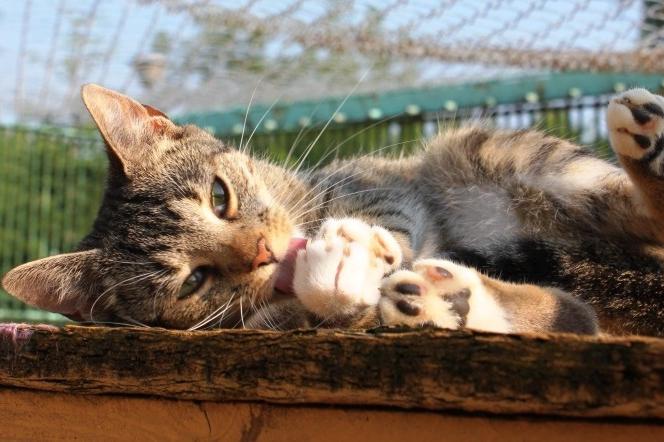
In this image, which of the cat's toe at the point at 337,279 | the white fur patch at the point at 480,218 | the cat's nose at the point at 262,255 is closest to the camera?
the cat's toe at the point at 337,279

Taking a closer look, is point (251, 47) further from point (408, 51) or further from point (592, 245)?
point (592, 245)

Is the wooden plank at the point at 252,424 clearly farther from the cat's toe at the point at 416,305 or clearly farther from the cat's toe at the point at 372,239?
the cat's toe at the point at 372,239

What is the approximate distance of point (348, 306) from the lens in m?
1.10

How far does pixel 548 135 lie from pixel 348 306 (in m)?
0.76

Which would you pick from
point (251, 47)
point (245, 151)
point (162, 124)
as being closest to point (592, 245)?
point (245, 151)

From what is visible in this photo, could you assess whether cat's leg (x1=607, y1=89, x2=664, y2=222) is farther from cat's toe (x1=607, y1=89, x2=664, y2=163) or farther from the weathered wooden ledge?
the weathered wooden ledge

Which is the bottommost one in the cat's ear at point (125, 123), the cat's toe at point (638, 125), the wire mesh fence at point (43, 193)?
the wire mesh fence at point (43, 193)

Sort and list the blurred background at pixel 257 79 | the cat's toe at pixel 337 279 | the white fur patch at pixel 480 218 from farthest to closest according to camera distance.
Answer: the blurred background at pixel 257 79 < the white fur patch at pixel 480 218 < the cat's toe at pixel 337 279

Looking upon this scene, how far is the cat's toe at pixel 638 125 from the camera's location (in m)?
1.10

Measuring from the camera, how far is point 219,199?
142 cm

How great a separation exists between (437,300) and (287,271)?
398 mm

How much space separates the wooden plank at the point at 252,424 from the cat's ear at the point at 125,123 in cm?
56

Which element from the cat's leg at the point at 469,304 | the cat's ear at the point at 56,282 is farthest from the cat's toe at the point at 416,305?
the cat's ear at the point at 56,282

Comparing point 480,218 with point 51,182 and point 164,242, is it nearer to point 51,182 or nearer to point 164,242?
point 164,242
